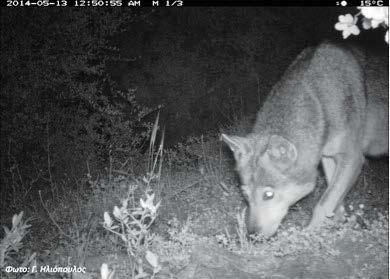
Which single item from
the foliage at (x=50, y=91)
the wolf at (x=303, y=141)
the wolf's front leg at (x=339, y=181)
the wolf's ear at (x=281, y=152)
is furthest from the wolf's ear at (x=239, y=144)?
the foliage at (x=50, y=91)

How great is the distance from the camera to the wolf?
18.2 ft

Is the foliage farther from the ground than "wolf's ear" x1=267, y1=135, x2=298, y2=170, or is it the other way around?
the foliage

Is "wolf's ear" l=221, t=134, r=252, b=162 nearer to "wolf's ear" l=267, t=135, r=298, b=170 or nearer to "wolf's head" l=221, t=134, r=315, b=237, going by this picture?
"wolf's head" l=221, t=134, r=315, b=237

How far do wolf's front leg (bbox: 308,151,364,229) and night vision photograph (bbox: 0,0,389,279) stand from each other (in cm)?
2

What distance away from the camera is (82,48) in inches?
295

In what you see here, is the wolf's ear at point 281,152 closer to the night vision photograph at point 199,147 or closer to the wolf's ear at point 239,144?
the night vision photograph at point 199,147

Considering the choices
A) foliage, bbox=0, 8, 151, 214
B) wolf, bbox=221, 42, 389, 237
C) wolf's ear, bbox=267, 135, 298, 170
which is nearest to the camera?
wolf's ear, bbox=267, 135, 298, 170

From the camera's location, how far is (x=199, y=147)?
8.35m

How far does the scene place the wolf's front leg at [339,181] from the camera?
571 cm

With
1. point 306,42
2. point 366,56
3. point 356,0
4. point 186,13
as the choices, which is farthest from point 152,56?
point 356,0

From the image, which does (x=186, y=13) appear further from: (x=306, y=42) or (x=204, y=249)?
(x=204, y=249)

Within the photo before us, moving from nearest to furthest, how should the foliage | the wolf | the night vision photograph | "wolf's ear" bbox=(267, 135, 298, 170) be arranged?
1. the night vision photograph
2. "wolf's ear" bbox=(267, 135, 298, 170)
3. the wolf
4. the foliage

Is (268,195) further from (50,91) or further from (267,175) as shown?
(50,91)

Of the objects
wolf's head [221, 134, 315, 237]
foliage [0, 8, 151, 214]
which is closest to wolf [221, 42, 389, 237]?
wolf's head [221, 134, 315, 237]
